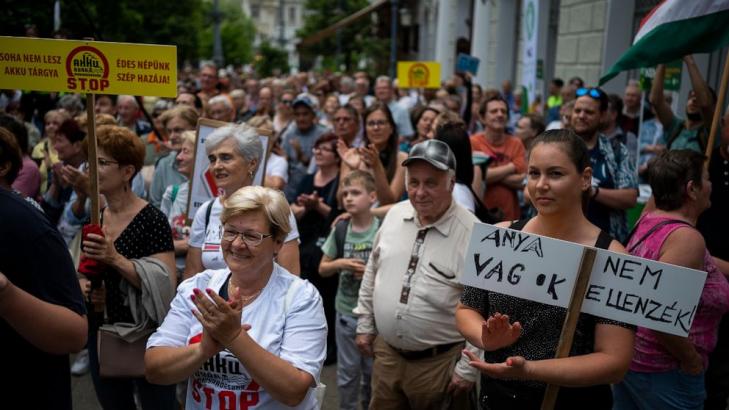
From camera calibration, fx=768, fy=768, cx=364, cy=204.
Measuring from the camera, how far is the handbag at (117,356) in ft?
12.7

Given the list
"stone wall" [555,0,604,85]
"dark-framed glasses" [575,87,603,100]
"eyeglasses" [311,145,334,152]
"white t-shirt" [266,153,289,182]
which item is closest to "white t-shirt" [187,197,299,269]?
"eyeglasses" [311,145,334,152]

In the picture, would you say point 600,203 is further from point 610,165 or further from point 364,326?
point 364,326

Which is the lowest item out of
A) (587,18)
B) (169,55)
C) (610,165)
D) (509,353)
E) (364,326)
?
(364,326)

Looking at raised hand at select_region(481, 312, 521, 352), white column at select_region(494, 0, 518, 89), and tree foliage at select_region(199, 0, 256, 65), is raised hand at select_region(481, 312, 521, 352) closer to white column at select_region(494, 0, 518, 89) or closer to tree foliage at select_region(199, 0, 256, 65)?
white column at select_region(494, 0, 518, 89)

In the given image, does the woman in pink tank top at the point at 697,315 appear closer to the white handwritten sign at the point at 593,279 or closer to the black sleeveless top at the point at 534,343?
the black sleeveless top at the point at 534,343

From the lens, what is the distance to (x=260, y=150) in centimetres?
443

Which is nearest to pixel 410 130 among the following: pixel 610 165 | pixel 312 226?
pixel 312 226

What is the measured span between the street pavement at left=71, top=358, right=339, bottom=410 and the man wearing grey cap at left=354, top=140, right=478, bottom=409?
1651 millimetres

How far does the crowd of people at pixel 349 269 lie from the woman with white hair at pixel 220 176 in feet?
0.04

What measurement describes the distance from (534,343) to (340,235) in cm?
244

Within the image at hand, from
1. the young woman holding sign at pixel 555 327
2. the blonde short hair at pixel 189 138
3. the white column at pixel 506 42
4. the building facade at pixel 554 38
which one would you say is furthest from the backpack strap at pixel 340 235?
the white column at pixel 506 42

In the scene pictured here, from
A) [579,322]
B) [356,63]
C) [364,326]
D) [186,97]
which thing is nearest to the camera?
[579,322]

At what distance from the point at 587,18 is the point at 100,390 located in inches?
370

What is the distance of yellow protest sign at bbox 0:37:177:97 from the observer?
11.9ft
